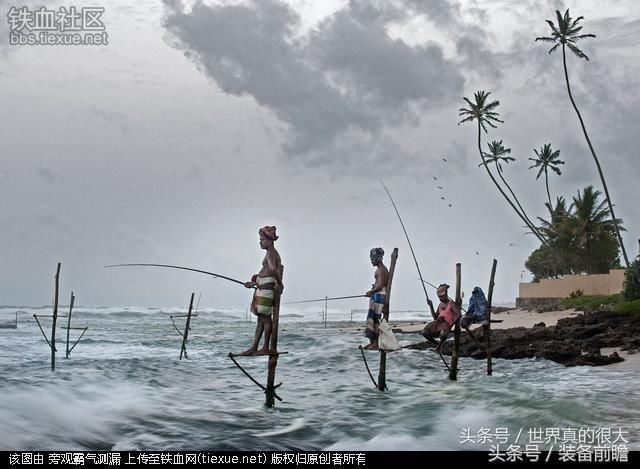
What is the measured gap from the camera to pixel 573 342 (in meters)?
25.3

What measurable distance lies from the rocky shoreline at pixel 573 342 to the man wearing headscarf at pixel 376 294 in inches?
272

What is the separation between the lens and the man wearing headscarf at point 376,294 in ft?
50.4

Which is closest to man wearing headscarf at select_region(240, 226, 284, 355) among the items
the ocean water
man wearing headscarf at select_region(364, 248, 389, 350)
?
the ocean water

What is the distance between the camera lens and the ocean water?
1319cm

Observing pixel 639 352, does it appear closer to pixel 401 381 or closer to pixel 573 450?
pixel 401 381

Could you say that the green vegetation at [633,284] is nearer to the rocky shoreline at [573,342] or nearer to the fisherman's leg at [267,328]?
the rocky shoreline at [573,342]

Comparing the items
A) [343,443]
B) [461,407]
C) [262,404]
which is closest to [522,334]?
[461,407]

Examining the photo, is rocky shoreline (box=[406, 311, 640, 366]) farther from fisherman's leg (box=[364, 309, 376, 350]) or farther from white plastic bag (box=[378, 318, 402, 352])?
white plastic bag (box=[378, 318, 402, 352])

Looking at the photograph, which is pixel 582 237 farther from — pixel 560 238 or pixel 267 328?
pixel 267 328

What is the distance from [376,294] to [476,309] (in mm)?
3884

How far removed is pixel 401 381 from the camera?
803 inches

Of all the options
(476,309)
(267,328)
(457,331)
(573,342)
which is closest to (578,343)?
(573,342)

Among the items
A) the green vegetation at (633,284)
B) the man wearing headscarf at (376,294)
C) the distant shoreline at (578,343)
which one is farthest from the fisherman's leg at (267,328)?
the green vegetation at (633,284)

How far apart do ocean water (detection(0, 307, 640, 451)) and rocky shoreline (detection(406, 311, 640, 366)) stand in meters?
0.67
